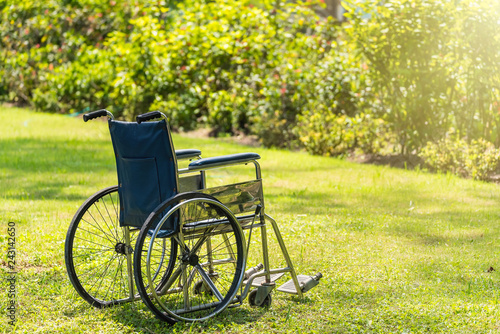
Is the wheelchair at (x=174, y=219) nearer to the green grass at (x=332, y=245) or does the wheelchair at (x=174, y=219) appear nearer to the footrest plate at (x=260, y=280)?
the footrest plate at (x=260, y=280)

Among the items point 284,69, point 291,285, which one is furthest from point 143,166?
point 284,69

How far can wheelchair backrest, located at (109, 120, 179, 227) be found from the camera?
3553 millimetres

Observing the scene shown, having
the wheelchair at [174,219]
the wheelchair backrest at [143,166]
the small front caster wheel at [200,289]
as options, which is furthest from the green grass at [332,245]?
the wheelchair backrest at [143,166]

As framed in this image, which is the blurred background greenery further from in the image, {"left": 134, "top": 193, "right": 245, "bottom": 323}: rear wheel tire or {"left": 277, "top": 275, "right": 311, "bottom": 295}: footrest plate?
{"left": 134, "top": 193, "right": 245, "bottom": 323}: rear wheel tire

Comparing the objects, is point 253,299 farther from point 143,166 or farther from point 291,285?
point 143,166

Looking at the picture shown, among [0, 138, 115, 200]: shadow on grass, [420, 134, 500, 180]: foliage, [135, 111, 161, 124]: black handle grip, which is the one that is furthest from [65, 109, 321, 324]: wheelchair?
[420, 134, 500, 180]: foliage

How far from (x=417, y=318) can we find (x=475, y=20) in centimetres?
532

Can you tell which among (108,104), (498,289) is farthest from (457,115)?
(108,104)

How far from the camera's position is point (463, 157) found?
8.35 m

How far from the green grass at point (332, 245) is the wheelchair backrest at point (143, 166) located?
25.4 inches

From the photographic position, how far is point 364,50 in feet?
29.9

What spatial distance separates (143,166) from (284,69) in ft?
23.9

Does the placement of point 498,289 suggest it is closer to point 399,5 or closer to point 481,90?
point 481,90

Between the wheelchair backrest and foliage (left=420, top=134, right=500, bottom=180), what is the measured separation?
17.9ft
